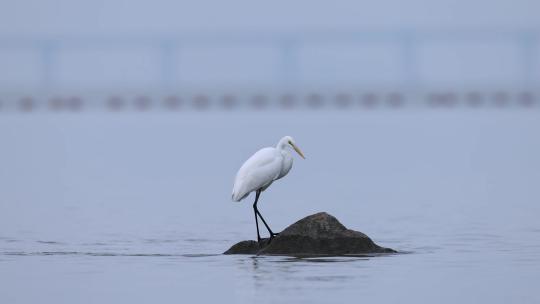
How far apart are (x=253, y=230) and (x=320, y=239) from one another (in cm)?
594

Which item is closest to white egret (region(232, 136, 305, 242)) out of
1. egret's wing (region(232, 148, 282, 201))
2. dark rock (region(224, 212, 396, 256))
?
egret's wing (region(232, 148, 282, 201))

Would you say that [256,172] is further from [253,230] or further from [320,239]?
[253,230]

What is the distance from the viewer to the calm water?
16609mm

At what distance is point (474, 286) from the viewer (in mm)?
16812

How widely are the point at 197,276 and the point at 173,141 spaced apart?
82432 mm

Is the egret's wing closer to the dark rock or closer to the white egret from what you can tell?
the white egret

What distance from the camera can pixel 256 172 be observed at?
64.6 feet

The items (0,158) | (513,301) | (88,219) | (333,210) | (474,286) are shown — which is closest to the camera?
(513,301)

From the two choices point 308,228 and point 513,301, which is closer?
point 513,301

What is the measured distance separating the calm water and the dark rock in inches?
9.1

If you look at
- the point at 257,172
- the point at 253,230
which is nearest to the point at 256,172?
the point at 257,172

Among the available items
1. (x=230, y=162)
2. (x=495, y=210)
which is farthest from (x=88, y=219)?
(x=230, y=162)

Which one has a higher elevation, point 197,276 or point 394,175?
point 394,175

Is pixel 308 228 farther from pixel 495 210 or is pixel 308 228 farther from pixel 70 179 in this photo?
pixel 70 179
